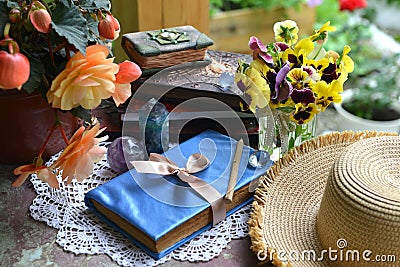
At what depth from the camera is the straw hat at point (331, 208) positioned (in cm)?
75

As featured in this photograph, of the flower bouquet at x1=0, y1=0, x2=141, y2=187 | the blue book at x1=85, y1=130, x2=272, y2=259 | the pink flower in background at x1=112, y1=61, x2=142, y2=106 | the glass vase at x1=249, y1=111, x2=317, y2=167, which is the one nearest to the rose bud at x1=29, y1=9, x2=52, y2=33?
the flower bouquet at x1=0, y1=0, x2=141, y2=187

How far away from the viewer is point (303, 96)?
2.88 feet

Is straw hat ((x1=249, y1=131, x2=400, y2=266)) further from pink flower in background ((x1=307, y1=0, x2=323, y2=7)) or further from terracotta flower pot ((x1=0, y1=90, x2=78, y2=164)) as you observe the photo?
pink flower in background ((x1=307, y1=0, x2=323, y2=7))

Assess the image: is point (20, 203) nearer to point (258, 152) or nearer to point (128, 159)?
point (128, 159)

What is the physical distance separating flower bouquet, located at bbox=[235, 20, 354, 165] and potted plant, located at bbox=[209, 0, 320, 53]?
1.58 m

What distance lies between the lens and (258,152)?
38.7 inches

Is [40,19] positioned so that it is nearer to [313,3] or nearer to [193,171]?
[193,171]

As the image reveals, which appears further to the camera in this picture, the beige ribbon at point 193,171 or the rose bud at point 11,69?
the beige ribbon at point 193,171

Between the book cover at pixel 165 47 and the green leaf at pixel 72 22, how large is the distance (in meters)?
0.24

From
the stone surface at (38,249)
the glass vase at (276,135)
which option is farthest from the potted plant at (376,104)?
the stone surface at (38,249)

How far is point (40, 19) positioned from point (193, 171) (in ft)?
1.18

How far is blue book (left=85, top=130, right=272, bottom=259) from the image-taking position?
826 mm

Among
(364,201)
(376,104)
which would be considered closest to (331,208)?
(364,201)

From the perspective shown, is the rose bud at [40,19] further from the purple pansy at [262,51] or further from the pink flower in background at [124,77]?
the purple pansy at [262,51]
